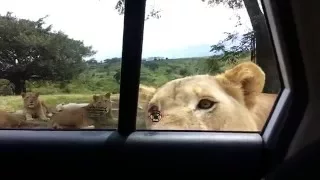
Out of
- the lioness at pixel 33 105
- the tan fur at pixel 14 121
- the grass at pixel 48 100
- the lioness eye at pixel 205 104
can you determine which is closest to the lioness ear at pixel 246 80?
the lioness eye at pixel 205 104

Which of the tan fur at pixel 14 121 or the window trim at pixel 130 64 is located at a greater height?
the window trim at pixel 130 64

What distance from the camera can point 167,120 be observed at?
343cm

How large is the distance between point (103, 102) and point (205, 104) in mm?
641

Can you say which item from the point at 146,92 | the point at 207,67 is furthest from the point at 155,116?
the point at 207,67

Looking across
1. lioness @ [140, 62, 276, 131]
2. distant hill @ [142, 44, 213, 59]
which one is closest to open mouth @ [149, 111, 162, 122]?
lioness @ [140, 62, 276, 131]

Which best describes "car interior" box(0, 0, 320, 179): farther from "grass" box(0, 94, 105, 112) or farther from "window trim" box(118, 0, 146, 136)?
"grass" box(0, 94, 105, 112)

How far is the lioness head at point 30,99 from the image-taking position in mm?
3264

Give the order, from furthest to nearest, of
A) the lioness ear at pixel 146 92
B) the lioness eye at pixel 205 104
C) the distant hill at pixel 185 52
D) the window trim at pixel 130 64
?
the lioness eye at pixel 205 104, the lioness ear at pixel 146 92, the distant hill at pixel 185 52, the window trim at pixel 130 64

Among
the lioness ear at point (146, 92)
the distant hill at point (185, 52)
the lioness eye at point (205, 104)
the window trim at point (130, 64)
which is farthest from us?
the lioness eye at point (205, 104)

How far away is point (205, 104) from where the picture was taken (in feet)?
11.4

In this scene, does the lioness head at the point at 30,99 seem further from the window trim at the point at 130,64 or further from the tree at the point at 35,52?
the window trim at the point at 130,64

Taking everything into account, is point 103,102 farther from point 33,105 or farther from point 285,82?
point 285,82

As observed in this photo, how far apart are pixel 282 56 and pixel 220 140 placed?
0.63m

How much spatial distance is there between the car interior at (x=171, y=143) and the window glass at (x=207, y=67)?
0.31 feet
